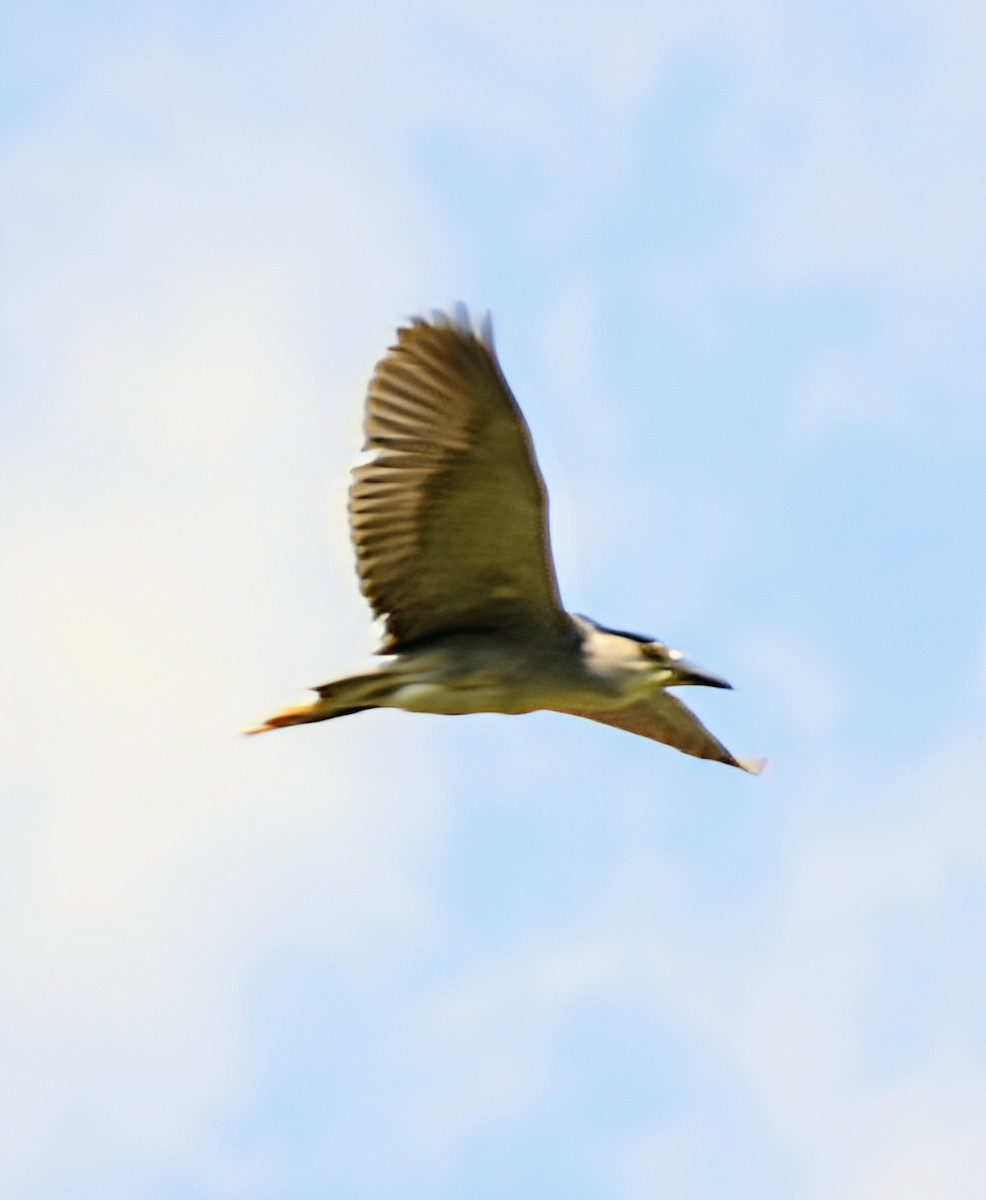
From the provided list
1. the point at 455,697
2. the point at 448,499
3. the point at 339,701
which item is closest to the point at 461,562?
the point at 448,499

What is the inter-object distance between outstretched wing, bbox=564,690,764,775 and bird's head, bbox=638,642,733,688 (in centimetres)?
58

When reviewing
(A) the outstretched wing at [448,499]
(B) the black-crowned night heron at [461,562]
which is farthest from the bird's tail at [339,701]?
(A) the outstretched wing at [448,499]

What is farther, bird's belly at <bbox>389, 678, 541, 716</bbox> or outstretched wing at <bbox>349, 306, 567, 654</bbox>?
bird's belly at <bbox>389, 678, 541, 716</bbox>

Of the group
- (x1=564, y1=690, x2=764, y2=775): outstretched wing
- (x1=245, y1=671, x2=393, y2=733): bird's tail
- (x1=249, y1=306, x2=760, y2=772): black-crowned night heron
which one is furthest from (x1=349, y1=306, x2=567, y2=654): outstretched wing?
(x1=564, y1=690, x2=764, y2=775): outstretched wing

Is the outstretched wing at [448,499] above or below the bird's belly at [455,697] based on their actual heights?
above

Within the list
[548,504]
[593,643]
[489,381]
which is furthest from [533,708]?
[489,381]

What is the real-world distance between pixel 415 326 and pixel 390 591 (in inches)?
53.7

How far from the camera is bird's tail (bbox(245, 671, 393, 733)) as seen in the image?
10.3 m

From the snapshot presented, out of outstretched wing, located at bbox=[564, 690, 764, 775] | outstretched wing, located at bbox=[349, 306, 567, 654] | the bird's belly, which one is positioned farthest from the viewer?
outstretched wing, located at bbox=[564, 690, 764, 775]

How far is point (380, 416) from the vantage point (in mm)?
9961

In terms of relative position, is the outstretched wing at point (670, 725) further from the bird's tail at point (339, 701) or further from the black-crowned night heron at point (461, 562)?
the bird's tail at point (339, 701)

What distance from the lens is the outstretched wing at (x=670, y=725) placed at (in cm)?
1198

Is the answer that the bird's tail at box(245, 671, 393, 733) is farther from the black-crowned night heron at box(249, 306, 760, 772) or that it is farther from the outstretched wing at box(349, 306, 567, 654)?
the outstretched wing at box(349, 306, 567, 654)

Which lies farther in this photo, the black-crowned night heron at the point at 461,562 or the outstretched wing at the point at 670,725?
the outstretched wing at the point at 670,725
